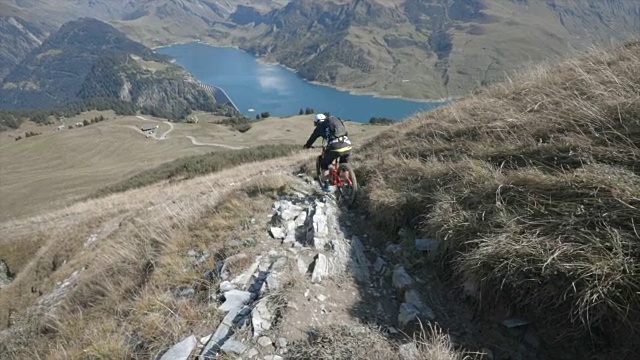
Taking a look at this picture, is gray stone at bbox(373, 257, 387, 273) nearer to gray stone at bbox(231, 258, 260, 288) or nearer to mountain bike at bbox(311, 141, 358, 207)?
gray stone at bbox(231, 258, 260, 288)

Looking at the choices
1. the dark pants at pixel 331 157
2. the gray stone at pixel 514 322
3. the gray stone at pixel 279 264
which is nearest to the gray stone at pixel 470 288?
the gray stone at pixel 514 322

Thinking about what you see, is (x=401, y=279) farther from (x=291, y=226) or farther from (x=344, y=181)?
(x=344, y=181)

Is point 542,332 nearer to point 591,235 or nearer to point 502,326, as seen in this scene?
point 502,326

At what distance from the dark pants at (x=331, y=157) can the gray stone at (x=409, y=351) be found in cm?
627

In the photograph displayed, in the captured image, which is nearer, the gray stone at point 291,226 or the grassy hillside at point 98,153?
the gray stone at point 291,226

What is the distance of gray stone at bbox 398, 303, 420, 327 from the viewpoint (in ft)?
17.8

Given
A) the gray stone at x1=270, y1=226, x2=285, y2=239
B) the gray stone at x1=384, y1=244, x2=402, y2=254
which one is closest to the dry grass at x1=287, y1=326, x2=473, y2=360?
the gray stone at x1=384, y1=244, x2=402, y2=254

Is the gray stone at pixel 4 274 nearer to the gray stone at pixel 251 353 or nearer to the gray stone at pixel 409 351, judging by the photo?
the gray stone at pixel 251 353

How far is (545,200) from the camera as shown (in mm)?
5391

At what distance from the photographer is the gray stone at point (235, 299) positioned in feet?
19.3

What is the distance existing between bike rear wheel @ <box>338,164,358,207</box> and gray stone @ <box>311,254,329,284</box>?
3176 millimetres

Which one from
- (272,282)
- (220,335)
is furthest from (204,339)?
(272,282)

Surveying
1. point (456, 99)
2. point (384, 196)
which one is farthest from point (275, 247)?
point (456, 99)

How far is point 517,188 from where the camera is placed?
5.91m
